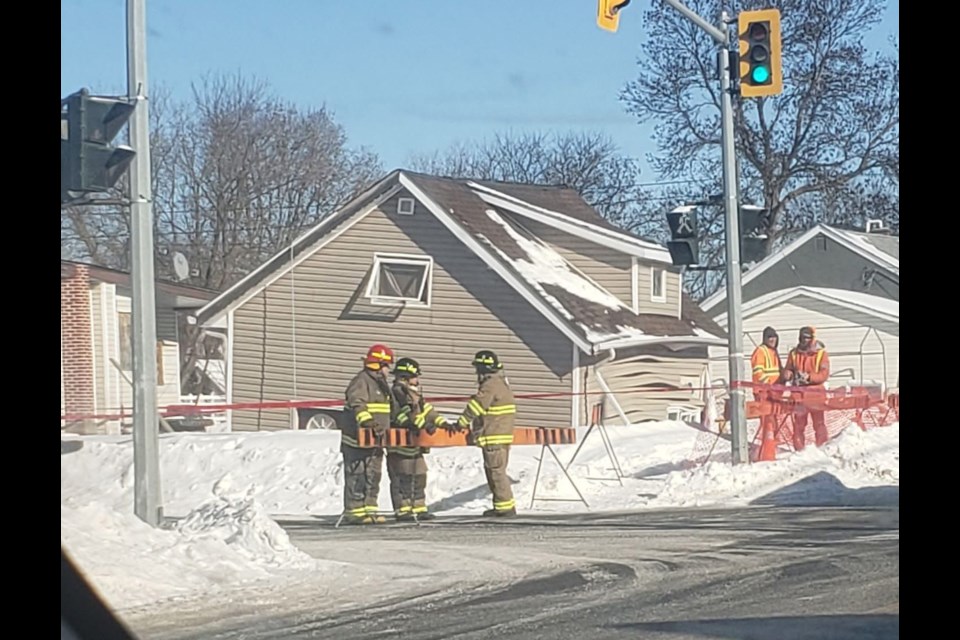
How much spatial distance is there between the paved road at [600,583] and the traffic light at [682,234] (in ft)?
3.34

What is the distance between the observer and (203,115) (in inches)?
200

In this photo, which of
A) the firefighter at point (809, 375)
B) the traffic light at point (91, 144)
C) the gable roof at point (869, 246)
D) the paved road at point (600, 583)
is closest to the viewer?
the traffic light at point (91, 144)

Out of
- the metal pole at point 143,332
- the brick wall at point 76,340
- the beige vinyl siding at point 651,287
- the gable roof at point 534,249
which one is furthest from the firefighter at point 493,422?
the brick wall at point 76,340

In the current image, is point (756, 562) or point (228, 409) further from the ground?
point (228, 409)

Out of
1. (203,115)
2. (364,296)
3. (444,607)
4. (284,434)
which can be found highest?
(203,115)

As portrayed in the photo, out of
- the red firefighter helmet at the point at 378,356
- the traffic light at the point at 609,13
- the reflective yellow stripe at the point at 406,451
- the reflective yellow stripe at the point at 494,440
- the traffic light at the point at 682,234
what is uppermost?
the traffic light at the point at 609,13

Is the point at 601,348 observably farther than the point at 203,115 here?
Yes

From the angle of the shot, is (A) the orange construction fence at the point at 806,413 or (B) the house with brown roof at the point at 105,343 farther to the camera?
(A) the orange construction fence at the point at 806,413

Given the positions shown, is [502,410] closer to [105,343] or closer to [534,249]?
[534,249]

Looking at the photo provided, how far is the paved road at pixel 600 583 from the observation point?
17.2ft

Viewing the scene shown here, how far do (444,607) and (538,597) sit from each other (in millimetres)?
373

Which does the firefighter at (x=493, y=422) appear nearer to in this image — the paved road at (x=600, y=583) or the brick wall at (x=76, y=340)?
the paved road at (x=600, y=583)
